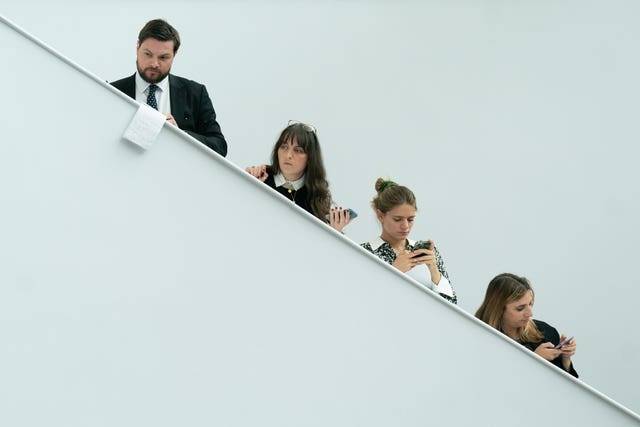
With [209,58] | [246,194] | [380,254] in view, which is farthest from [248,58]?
[246,194]

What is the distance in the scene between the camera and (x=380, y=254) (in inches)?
85.0

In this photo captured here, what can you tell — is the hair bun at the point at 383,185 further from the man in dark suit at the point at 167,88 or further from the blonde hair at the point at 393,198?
the man in dark suit at the point at 167,88

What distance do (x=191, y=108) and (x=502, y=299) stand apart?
95 centimetres

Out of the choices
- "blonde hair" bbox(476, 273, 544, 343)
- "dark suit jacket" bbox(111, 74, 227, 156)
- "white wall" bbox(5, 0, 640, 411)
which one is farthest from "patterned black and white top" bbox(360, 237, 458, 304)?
"white wall" bbox(5, 0, 640, 411)

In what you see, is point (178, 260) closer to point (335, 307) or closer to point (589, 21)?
point (335, 307)

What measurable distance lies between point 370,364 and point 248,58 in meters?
2.51

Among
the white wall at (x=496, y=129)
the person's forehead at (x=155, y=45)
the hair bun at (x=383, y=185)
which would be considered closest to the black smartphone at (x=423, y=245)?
the hair bun at (x=383, y=185)

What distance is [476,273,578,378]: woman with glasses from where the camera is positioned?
219 centimetres

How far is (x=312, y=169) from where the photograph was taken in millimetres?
2111

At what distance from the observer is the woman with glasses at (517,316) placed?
2.19 metres

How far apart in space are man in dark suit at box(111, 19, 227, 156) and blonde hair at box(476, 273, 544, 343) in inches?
31.6

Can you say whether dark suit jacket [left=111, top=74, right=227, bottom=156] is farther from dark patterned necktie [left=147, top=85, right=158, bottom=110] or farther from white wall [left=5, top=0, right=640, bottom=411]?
white wall [left=5, top=0, right=640, bottom=411]

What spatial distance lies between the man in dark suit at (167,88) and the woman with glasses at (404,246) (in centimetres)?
45

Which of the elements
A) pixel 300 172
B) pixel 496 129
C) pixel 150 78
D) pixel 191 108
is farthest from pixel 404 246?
pixel 496 129
